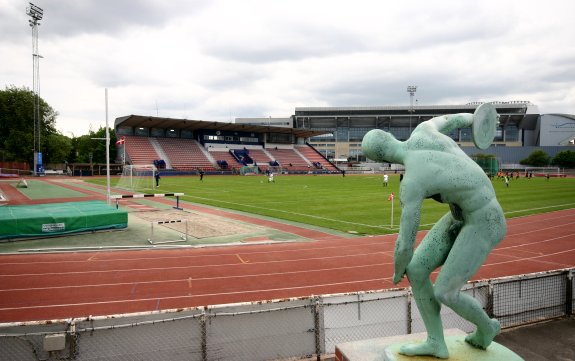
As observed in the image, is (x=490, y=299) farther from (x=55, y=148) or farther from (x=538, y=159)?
(x=538, y=159)

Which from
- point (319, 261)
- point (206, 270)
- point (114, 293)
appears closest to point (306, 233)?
point (319, 261)

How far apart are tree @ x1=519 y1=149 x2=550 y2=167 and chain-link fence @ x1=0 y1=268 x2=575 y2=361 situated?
3709 inches

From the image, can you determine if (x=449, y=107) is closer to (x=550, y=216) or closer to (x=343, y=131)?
(x=343, y=131)

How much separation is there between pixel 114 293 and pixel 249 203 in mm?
17073

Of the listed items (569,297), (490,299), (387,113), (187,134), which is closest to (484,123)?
(490,299)

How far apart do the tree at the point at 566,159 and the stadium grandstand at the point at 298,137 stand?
9497 mm

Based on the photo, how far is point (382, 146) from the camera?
4.15m

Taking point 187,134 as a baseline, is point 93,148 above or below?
below

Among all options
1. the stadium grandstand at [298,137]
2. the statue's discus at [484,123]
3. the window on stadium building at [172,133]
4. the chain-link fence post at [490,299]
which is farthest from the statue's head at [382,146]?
the window on stadium building at [172,133]

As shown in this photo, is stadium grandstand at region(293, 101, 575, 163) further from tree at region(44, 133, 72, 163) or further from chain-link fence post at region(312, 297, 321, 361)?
chain-link fence post at region(312, 297, 321, 361)

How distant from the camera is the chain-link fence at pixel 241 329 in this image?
4.87 meters

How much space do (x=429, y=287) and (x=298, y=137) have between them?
293 feet

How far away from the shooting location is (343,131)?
119125mm

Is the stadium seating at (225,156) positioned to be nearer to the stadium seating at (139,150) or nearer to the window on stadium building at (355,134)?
the stadium seating at (139,150)
